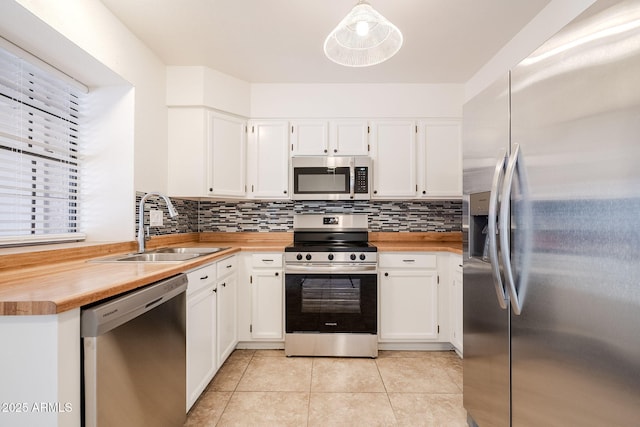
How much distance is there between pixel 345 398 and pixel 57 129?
2444 mm

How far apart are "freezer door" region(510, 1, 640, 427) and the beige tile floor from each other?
79 centimetres

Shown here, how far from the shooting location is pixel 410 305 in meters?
2.53

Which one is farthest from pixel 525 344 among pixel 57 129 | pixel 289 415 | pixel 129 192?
pixel 57 129

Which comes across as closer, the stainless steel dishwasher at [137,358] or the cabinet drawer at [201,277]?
the stainless steel dishwasher at [137,358]

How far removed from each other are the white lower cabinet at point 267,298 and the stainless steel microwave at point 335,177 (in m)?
0.68

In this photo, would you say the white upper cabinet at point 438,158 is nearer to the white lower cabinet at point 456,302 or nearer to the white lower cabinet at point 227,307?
the white lower cabinet at point 456,302

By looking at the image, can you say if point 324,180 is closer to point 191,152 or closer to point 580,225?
point 191,152

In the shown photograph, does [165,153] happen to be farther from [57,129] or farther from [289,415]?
[289,415]

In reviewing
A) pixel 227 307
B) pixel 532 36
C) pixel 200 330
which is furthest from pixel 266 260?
pixel 532 36

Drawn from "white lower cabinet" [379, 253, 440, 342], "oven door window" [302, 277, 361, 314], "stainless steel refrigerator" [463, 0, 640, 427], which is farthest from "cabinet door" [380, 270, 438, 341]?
"stainless steel refrigerator" [463, 0, 640, 427]

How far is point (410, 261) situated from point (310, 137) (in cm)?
142

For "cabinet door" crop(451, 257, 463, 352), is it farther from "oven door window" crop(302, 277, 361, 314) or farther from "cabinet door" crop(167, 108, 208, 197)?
"cabinet door" crop(167, 108, 208, 197)

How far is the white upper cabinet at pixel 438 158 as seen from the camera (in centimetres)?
281

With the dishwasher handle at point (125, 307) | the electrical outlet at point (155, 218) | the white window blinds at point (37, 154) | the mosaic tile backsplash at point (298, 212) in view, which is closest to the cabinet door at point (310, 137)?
the mosaic tile backsplash at point (298, 212)
